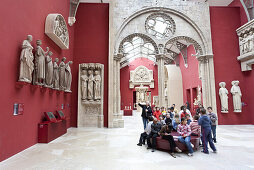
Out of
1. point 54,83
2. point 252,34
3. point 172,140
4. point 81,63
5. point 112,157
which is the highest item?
point 252,34

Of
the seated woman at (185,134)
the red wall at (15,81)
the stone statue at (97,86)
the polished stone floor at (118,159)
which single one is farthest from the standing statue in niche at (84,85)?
the seated woman at (185,134)

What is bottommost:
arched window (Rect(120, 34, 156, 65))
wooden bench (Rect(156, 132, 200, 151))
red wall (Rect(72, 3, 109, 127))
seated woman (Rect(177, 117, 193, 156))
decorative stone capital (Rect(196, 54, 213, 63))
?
wooden bench (Rect(156, 132, 200, 151))

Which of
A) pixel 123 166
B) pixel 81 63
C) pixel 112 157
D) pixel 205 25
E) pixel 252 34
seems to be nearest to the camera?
pixel 123 166

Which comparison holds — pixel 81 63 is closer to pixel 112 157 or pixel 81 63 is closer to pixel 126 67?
pixel 112 157

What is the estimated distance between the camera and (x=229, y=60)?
9.17m

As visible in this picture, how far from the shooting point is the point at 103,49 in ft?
29.0

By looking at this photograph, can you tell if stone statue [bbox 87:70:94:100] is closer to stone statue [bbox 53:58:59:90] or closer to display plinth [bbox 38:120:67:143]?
→ stone statue [bbox 53:58:59:90]

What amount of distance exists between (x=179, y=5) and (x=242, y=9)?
12.2 ft

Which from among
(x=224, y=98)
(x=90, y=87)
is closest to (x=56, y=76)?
(x=90, y=87)

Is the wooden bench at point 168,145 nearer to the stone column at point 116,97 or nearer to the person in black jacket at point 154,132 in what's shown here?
the person in black jacket at point 154,132

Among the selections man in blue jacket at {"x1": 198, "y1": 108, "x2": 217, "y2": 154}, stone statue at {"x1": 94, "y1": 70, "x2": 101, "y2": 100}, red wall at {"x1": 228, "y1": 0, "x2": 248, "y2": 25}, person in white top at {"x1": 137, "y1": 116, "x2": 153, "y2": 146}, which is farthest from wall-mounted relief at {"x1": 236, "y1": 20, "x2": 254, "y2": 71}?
stone statue at {"x1": 94, "y1": 70, "x2": 101, "y2": 100}

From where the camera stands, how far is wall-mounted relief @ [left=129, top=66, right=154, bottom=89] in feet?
74.6

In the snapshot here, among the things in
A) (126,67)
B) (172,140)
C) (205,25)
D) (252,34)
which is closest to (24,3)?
(172,140)

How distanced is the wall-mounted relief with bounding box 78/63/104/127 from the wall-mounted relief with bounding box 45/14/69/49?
6.57 feet
